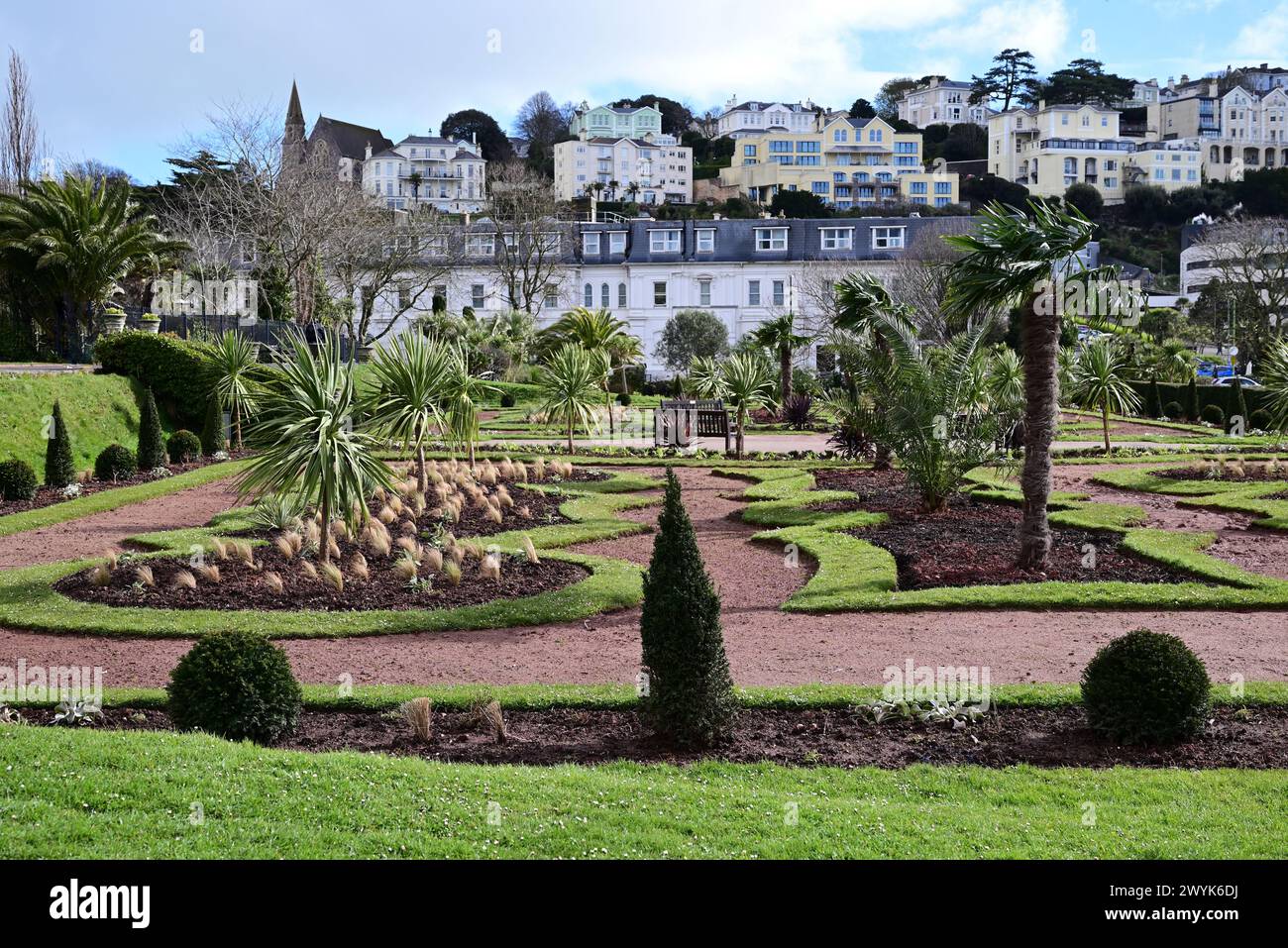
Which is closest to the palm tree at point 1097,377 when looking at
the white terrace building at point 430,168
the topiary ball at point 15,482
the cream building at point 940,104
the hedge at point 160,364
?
the hedge at point 160,364

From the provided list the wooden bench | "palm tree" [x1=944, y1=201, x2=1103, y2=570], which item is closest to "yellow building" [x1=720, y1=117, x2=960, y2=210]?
the wooden bench

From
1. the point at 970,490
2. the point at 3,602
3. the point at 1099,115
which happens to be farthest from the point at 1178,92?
the point at 3,602

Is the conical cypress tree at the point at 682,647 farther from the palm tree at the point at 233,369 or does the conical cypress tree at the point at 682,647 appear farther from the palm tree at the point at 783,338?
the palm tree at the point at 783,338

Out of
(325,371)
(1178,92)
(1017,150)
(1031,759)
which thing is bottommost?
(1031,759)

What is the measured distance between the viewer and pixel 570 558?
14305 millimetres

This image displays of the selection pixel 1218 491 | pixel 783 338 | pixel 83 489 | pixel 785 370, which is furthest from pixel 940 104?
pixel 83 489

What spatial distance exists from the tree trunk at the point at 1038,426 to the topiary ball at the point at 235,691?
864 cm

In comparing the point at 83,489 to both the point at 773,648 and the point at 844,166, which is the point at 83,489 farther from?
the point at 844,166

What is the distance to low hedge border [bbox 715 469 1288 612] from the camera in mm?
11914

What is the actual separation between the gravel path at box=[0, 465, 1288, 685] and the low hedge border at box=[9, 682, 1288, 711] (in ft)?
1.62

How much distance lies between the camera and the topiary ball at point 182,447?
25.4m

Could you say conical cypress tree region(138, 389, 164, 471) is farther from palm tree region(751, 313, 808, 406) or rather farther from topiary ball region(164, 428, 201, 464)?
palm tree region(751, 313, 808, 406)
